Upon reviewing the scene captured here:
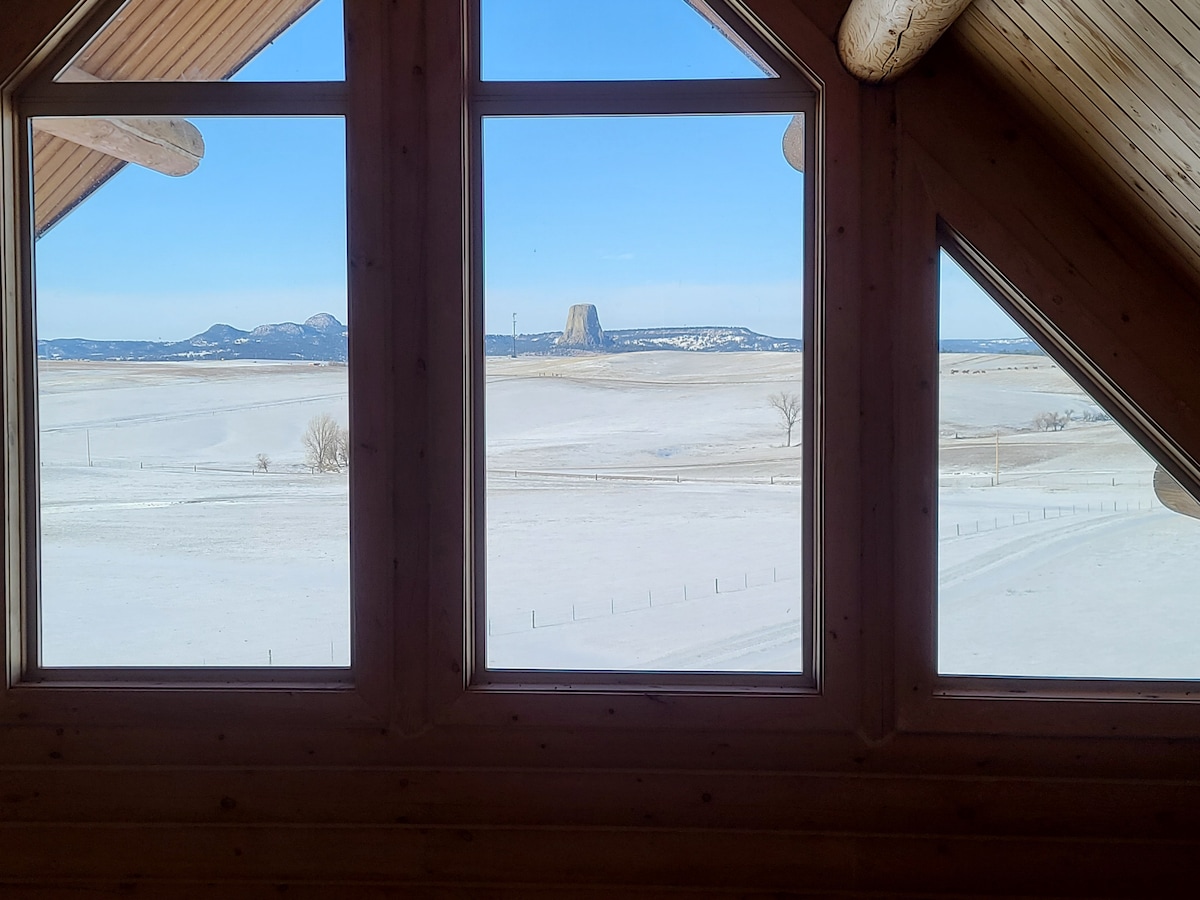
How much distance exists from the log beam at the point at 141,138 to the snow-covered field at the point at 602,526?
23.9 inches

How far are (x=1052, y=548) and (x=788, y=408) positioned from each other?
2.91 ft

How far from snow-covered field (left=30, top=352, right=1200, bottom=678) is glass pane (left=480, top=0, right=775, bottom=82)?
824 mm

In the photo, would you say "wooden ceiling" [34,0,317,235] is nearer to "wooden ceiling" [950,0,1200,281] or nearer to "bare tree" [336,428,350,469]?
"bare tree" [336,428,350,469]

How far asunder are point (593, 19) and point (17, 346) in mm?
1930

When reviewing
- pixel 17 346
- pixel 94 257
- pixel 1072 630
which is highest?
pixel 94 257

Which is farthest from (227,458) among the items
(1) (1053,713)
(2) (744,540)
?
(1) (1053,713)

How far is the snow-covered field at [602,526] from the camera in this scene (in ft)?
7.55

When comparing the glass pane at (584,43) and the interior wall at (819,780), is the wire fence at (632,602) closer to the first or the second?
the interior wall at (819,780)

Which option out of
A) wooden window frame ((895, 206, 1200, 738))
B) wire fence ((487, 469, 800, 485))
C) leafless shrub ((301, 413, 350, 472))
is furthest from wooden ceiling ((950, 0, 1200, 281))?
leafless shrub ((301, 413, 350, 472))

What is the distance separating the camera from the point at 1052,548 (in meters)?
2.34

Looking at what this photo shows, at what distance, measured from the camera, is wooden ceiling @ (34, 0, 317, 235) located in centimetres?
230

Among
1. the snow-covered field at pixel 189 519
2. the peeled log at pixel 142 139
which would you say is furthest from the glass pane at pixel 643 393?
the peeled log at pixel 142 139

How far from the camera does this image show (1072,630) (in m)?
2.31

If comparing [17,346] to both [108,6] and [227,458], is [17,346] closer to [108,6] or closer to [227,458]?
[227,458]
